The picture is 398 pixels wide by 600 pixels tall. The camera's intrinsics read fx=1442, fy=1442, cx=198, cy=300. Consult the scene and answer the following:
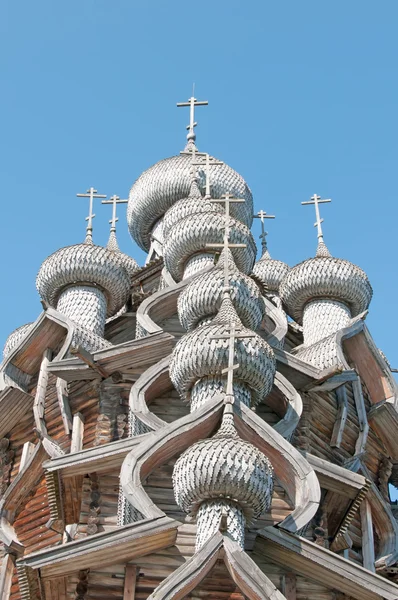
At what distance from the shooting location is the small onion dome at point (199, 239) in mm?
13898

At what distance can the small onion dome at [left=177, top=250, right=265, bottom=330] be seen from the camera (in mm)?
11828

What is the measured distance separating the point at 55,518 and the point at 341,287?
15.1 ft

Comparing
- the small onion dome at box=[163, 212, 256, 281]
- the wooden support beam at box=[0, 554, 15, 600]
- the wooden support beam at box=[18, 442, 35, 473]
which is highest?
the small onion dome at box=[163, 212, 256, 281]

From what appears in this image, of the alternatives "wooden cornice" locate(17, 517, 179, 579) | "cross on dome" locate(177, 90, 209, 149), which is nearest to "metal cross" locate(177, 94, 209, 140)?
"cross on dome" locate(177, 90, 209, 149)

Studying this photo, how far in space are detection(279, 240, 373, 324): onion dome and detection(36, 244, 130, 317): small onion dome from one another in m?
1.73

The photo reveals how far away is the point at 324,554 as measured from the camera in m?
9.71

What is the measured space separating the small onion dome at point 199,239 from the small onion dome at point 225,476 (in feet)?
14.7

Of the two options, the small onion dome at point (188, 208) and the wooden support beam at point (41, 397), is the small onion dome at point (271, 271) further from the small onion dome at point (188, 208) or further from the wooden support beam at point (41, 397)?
the wooden support beam at point (41, 397)

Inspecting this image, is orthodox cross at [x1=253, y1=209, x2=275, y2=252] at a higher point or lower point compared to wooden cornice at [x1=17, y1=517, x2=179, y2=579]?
higher

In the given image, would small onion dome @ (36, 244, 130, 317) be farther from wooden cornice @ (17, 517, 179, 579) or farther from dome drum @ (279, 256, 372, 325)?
wooden cornice @ (17, 517, 179, 579)

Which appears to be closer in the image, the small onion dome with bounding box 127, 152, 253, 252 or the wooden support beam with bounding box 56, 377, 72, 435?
the wooden support beam with bounding box 56, 377, 72, 435

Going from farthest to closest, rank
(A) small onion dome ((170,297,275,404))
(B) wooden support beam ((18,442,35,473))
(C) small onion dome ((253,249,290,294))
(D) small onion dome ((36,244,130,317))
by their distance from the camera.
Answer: (C) small onion dome ((253,249,290,294))
(D) small onion dome ((36,244,130,317))
(B) wooden support beam ((18,442,35,473))
(A) small onion dome ((170,297,275,404))

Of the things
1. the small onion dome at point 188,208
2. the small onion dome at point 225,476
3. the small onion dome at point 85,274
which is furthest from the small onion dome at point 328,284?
the small onion dome at point 225,476

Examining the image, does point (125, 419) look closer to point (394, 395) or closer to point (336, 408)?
point (336, 408)
